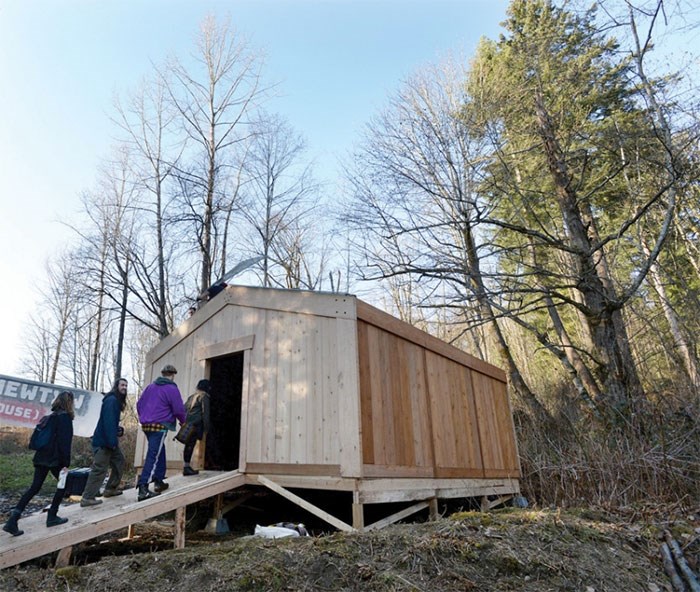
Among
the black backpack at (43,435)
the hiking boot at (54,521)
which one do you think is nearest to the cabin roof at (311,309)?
the black backpack at (43,435)

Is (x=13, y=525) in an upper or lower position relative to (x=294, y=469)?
lower

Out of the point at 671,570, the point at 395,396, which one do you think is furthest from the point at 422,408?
the point at 671,570

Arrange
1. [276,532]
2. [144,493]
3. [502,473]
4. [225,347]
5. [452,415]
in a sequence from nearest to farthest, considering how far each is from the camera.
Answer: [276,532] → [144,493] → [225,347] → [452,415] → [502,473]

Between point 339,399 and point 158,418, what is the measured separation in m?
2.16

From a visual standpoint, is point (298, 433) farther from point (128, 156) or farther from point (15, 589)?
point (128, 156)

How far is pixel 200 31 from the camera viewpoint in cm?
1580

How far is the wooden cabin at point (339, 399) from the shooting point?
17.8 feet

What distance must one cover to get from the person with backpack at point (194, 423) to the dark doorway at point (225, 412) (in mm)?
1651

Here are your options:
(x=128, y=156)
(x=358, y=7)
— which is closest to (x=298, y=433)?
(x=358, y=7)

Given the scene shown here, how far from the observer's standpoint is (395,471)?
5.66m

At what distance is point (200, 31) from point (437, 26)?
873 centimetres

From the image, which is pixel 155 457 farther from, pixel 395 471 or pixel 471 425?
pixel 471 425

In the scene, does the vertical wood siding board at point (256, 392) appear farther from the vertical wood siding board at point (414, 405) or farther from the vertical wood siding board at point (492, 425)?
the vertical wood siding board at point (492, 425)

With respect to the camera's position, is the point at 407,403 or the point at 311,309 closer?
the point at 311,309
